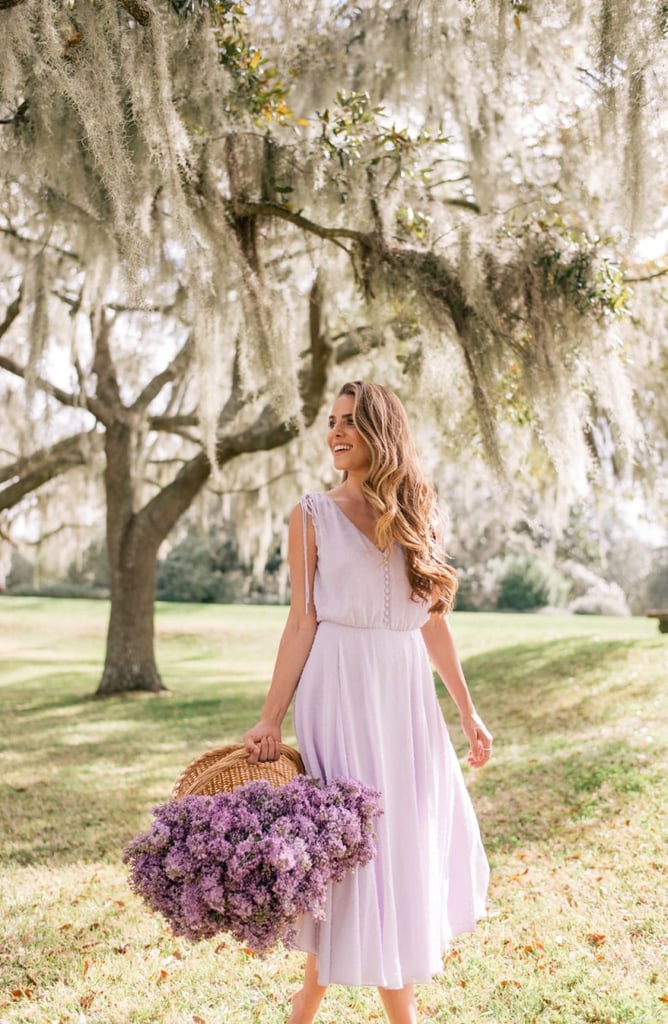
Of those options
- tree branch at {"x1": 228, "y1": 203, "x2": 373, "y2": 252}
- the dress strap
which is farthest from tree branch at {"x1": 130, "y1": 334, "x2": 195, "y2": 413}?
the dress strap

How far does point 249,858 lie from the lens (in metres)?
1.73

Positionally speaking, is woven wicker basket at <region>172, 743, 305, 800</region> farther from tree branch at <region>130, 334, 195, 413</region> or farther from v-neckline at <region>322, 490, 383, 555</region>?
tree branch at <region>130, 334, 195, 413</region>

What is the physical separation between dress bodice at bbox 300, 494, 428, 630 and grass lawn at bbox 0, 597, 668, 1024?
1260mm

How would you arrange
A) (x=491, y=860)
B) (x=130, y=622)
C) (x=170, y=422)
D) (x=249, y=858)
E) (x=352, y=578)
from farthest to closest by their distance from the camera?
(x=170, y=422)
(x=130, y=622)
(x=491, y=860)
(x=352, y=578)
(x=249, y=858)

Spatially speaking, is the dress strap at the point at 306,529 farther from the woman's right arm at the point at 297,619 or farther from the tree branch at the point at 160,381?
the tree branch at the point at 160,381

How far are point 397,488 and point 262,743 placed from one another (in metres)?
0.74

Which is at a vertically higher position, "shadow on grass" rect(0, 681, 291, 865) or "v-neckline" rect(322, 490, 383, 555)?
"v-neckline" rect(322, 490, 383, 555)

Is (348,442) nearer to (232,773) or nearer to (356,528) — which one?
(356,528)

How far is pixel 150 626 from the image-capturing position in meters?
9.50

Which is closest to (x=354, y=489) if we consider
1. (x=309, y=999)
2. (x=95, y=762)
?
(x=309, y=999)

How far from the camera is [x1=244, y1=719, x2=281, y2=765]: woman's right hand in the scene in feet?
6.78

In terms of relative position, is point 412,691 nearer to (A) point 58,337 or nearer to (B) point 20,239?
(B) point 20,239

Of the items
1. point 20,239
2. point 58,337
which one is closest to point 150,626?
point 58,337

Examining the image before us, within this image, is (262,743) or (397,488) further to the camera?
(397,488)
